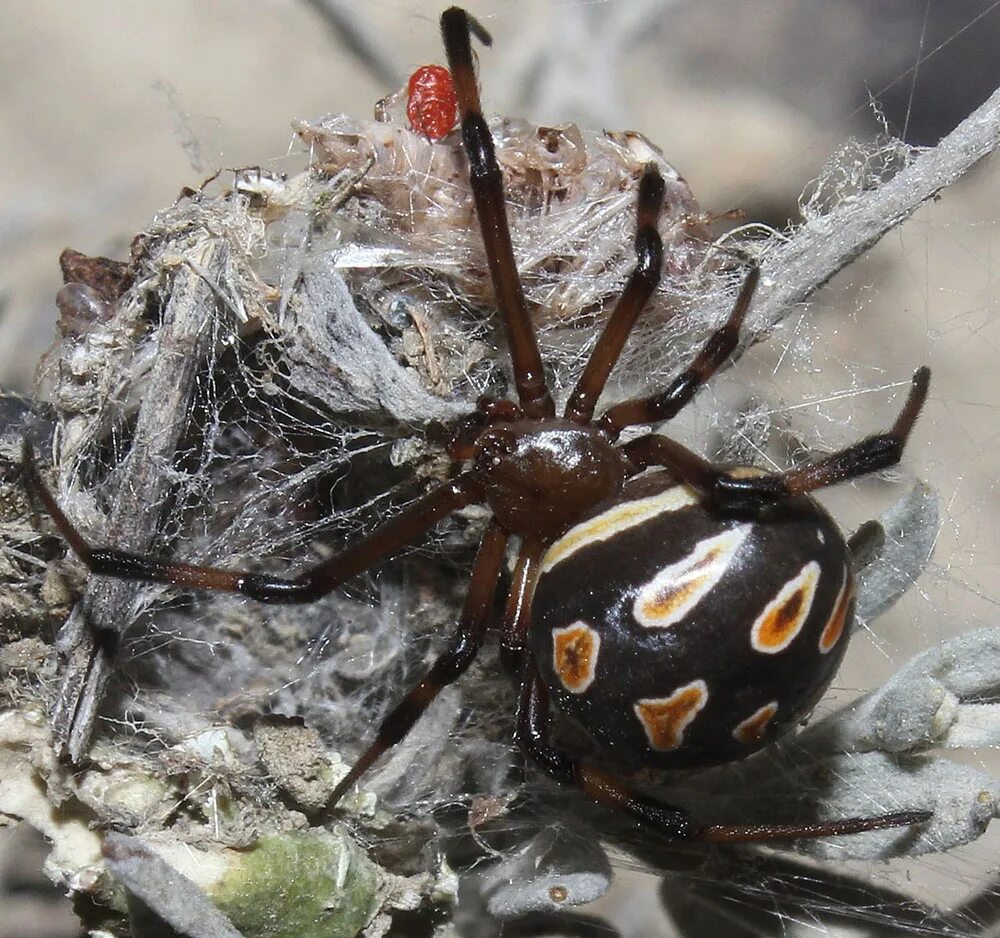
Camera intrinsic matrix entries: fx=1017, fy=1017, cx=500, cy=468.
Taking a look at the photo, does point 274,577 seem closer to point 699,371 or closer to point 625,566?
point 625,566

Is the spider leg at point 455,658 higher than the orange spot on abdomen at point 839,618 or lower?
lower

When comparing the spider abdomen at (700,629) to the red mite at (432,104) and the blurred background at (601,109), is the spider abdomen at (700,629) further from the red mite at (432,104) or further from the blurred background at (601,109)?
the blurred background at (601,109)

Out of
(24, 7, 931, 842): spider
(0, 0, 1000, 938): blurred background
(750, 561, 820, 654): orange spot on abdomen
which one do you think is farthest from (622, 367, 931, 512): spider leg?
(0, 0, 1000, 938): blurred background

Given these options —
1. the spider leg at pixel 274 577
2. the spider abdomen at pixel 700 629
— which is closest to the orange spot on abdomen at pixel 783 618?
the spider abdomen at pixel 700 629

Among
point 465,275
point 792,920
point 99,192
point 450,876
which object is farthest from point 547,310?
point 99,192

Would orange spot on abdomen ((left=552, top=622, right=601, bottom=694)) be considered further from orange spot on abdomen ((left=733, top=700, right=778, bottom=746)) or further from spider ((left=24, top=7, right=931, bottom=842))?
orange spot on abdomen ((left=733, top=700, right=778, bottom=746))

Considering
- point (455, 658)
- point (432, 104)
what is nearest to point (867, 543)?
point (455, 658)
